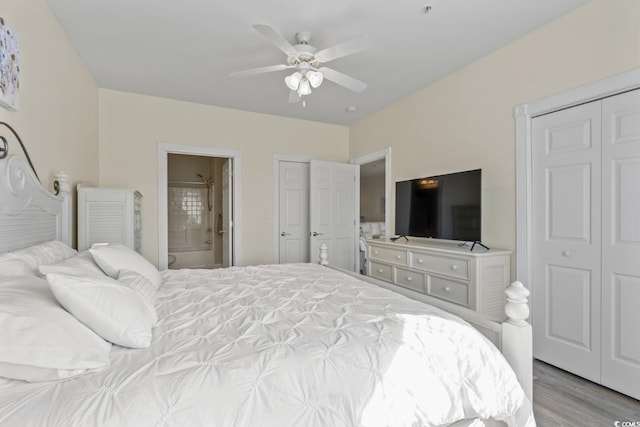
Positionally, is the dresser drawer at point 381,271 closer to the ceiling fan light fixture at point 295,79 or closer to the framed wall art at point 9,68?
the ceiling fan light fixture at point 295,79

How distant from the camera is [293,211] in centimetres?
465

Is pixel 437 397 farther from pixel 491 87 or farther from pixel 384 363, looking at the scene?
pixel 491 87

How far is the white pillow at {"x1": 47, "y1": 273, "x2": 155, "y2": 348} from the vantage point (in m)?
1.04

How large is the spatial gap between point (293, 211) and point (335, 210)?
2.07 feet

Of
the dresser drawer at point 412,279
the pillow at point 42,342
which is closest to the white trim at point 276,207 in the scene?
the dresser drawer at point 412,279

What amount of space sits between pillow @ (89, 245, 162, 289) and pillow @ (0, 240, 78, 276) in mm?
166

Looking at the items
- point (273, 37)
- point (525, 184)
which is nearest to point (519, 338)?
point (525, 184)

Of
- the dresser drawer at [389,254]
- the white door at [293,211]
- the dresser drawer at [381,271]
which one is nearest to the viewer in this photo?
the dresser drawer at [389,254]

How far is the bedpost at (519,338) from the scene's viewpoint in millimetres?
1334

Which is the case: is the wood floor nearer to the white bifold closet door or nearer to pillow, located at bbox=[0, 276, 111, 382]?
the white bifold closet door

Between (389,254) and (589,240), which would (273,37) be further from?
(589,240)

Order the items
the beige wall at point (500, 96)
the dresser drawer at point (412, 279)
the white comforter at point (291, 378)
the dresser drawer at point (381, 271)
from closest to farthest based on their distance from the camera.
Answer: the white comforter at point (291, 378), the beige wall at point (500, 96), the dresser drawer at point (412, 279), the dresser drawer at point (381, 271)

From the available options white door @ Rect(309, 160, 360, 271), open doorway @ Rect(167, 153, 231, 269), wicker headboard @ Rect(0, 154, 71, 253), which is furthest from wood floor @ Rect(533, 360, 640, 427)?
open doorway @ Rect(167, 153, 231, 269)

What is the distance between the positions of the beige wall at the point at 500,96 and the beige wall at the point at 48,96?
3371mm
